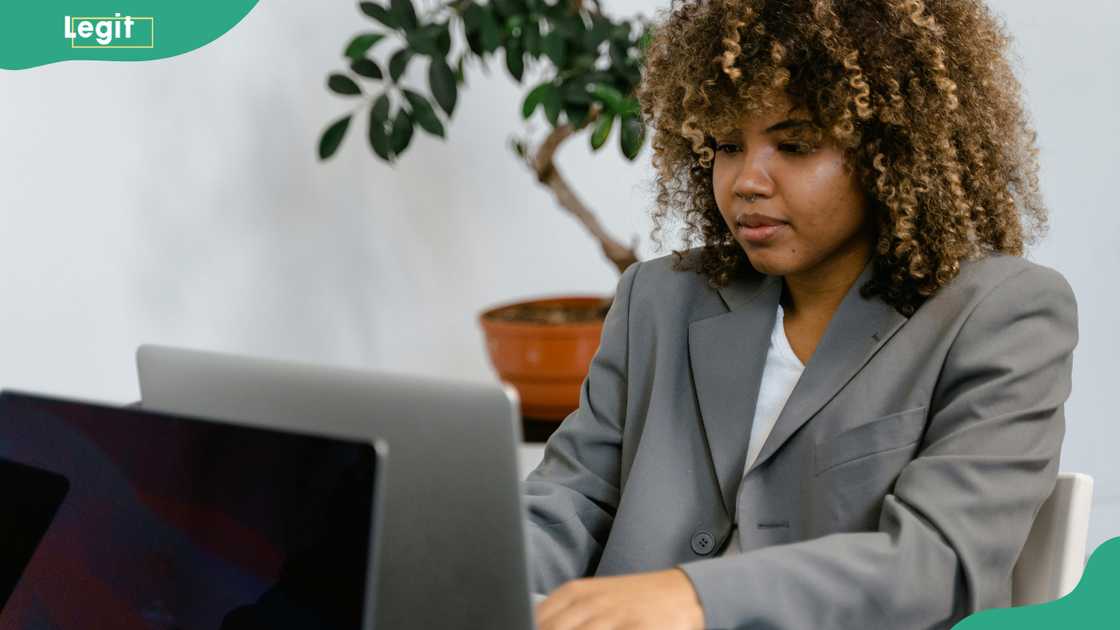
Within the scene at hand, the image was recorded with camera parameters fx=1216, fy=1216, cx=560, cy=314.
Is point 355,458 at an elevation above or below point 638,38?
below

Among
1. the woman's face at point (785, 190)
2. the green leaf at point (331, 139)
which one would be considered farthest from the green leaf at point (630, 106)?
the woman's face at point (785, 190)

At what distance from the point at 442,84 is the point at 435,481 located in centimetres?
195

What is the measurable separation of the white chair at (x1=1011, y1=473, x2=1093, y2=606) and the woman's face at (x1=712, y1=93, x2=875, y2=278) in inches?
13.2

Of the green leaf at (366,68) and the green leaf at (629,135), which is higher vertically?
the green leaf at (366,68)

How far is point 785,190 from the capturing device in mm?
1237

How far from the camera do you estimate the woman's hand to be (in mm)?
896

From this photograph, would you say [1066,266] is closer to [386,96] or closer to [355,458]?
[386,96]

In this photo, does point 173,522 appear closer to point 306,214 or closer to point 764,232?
point 764,232

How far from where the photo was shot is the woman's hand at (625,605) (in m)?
0.90

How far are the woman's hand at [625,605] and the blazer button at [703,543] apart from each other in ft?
0.98

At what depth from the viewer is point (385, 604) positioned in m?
0.88

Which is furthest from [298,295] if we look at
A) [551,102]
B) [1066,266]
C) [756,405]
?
[756,405]

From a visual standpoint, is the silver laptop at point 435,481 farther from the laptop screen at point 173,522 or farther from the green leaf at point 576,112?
the green leaf at point 576,112

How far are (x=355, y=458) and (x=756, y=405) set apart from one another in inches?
27.1
